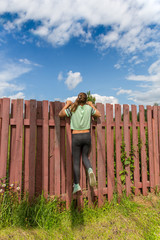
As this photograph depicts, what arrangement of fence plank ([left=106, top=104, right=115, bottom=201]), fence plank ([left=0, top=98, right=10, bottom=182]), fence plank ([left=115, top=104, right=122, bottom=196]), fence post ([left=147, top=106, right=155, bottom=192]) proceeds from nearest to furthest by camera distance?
fence plank ([left=0, top=98, right=10, bottom=182]), fence plank ([left=106, top=104, right=115, bottom=201]), fence plank ([left=115, top=104, right=122, bottom=196]), fence post ([left=147, top=106, right=155, bottom=192])

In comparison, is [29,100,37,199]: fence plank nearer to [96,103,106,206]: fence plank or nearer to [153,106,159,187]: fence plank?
[96,103,106,206]: fence plank

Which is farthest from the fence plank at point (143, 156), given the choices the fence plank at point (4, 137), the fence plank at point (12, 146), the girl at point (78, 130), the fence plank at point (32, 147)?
the fence plank at point (4, 137)

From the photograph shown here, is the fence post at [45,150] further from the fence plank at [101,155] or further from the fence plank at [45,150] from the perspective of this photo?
the fence plank at [101,155]

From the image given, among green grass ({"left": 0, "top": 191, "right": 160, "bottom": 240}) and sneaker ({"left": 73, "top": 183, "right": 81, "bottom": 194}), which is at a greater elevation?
sneaker ({"left": 73, "top": 183, "right": 81, "bottom": 194})

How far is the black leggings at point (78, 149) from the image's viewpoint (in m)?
3.25

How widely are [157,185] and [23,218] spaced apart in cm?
340

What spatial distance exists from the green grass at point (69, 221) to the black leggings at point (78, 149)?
25.9 inches

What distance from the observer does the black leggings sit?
3255 millimetres

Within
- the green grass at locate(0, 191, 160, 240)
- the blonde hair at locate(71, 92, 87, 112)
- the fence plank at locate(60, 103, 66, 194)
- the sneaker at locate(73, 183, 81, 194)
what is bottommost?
the green grass at locate(0, 191, 160, 240)

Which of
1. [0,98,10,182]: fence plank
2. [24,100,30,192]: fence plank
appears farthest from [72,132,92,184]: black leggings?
[0,98,10,182]: fence plank

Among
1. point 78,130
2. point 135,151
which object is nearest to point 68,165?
point 78,130

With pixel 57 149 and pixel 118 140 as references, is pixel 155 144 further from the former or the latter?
pixel 57 149

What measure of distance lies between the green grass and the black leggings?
66 cm

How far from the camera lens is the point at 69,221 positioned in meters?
2.95
